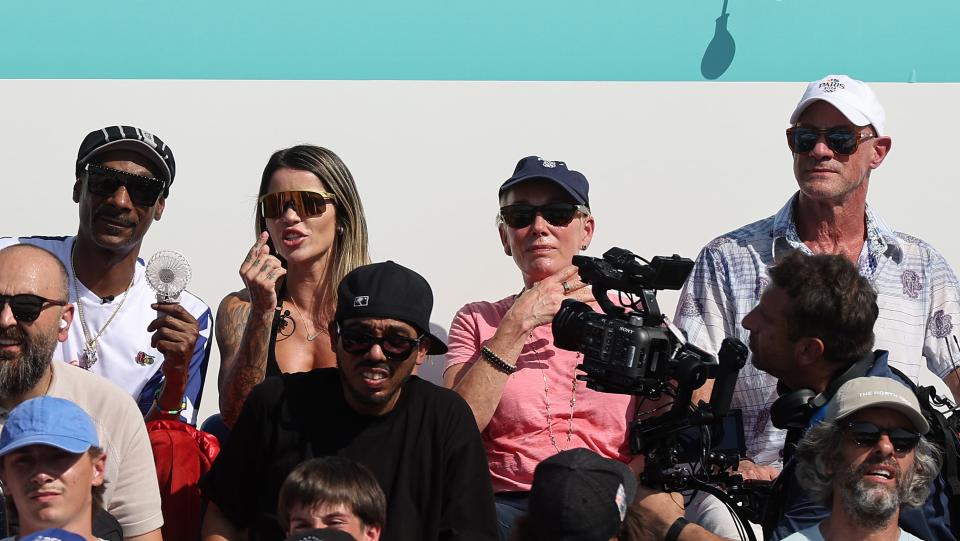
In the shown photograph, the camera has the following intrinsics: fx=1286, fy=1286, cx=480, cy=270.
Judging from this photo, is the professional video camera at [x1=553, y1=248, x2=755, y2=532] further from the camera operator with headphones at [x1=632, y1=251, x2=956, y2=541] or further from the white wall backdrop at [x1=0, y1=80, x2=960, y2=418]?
the white wall backdrop at [x1=0, y1=80, x2=960, y2=418]

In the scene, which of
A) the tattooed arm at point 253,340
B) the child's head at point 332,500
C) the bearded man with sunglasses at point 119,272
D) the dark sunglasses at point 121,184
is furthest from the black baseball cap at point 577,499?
the dark sunglasses at point 121,184

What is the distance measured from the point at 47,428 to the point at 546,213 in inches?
76.9

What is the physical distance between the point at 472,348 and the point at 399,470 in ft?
3.28

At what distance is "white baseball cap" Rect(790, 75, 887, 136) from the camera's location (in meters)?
4.58

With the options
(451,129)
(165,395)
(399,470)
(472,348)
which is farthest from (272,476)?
(451,129)

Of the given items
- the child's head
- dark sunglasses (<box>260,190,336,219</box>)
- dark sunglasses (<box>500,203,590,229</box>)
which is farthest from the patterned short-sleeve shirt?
the child's head

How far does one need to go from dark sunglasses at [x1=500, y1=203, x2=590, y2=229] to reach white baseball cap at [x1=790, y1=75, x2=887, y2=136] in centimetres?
90

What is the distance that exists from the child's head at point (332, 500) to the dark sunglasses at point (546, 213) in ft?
4.74

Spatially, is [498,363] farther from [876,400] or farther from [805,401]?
[876,400]

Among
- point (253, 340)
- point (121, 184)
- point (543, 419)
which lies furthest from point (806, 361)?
point (121, 184)

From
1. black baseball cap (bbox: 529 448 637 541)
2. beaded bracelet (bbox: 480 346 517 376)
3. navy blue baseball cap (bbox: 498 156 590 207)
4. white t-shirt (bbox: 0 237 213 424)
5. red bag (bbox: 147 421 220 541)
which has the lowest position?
red bag (bbox: 147 421 220 541)

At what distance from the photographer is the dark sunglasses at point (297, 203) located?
4605mm

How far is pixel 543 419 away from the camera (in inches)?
172

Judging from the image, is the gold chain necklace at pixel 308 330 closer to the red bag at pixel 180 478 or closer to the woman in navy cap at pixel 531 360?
the woman in navy cap at pixel 531 360
